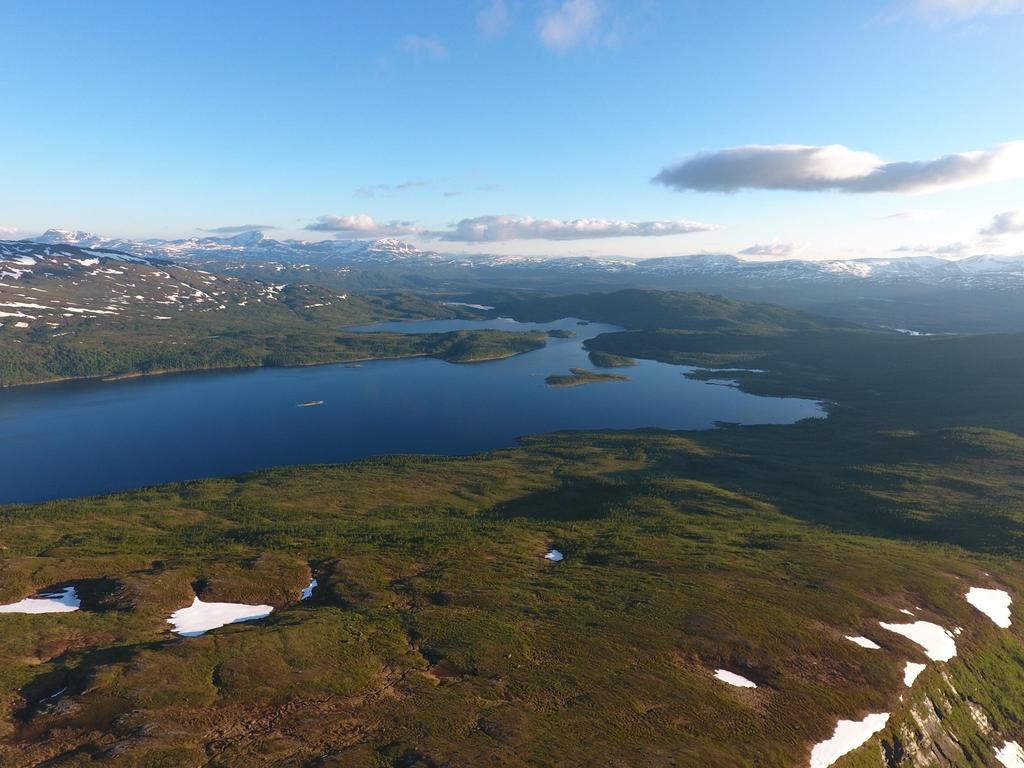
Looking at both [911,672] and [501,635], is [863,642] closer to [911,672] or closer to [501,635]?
[911,672]

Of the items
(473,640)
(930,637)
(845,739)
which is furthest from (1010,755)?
(473,640)

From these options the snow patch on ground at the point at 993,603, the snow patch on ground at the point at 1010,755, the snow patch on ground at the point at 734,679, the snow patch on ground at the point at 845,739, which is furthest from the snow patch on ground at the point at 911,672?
the snow patch on ground at the point at 993,603

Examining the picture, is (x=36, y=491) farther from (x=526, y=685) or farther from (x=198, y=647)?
(x=526, y=685)

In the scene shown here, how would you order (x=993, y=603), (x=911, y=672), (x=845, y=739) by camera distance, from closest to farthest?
(x=845, y=739) → (x=911, y=672) → (x=993, y=603)

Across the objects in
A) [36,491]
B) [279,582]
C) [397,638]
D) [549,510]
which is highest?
[397,638]

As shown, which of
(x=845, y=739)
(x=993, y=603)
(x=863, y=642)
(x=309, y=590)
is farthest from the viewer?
(x=993, y=603)

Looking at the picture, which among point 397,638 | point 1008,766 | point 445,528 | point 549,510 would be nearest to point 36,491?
point 445,528
